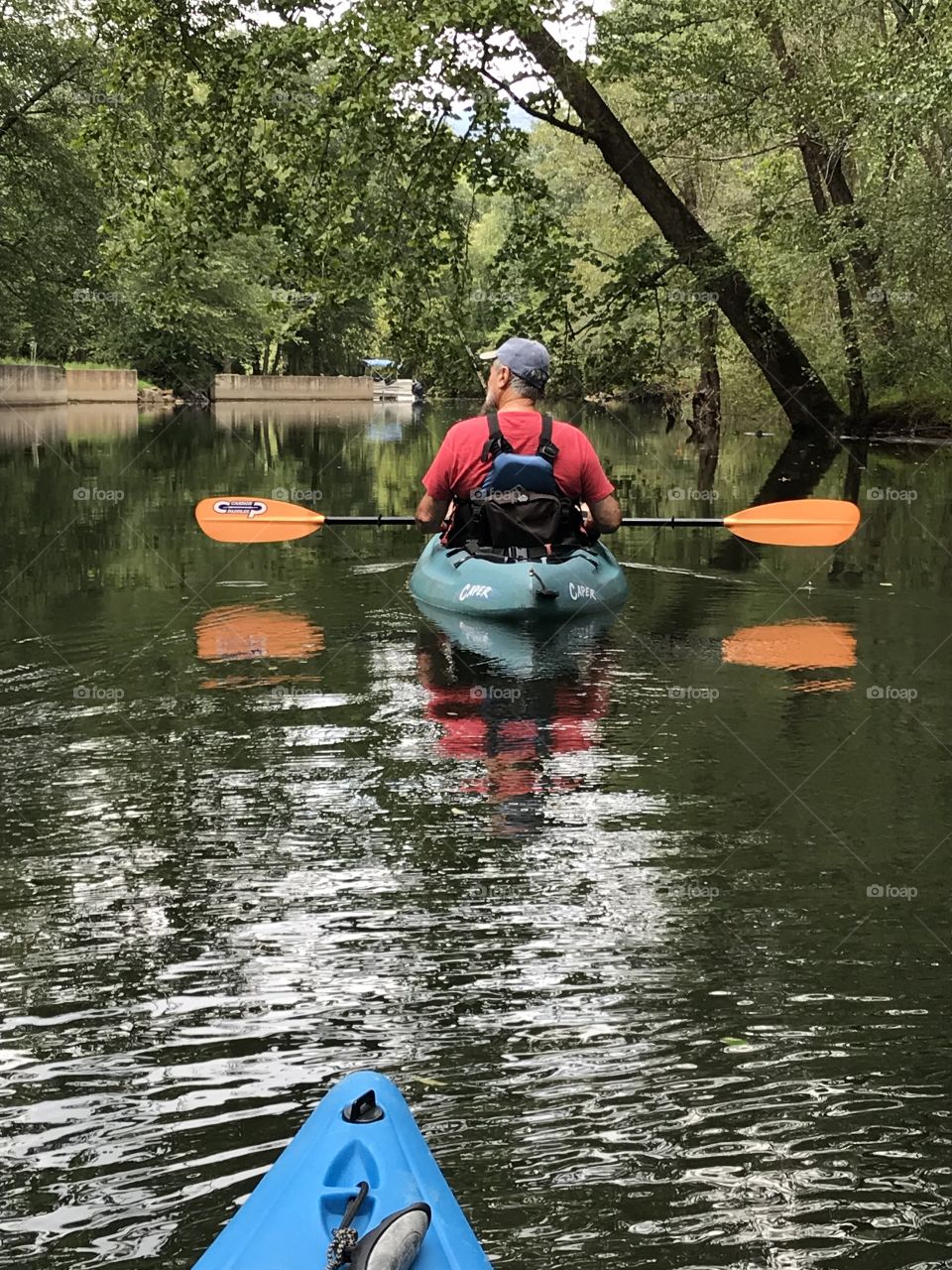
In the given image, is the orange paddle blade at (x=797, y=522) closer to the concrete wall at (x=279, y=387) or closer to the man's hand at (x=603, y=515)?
the man's hand at (x=603, y=515)

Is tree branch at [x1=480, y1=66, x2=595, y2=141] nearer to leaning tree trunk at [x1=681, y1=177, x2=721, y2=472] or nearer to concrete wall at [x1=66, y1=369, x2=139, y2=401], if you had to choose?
leaning tree trunk at [x1=681, y1=177, x2=721, y2=472]

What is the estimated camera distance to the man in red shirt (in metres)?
8.55

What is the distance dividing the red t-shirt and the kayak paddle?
3.07 ft

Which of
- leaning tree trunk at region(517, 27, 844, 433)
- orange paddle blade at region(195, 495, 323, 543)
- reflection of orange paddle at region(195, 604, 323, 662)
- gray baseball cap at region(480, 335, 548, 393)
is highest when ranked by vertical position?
leaning tree trunk at region(517, 27, 844, 433)

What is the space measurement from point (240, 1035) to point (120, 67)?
585 inches

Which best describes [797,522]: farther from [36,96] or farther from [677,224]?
[36,96]

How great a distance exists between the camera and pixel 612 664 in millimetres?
8125

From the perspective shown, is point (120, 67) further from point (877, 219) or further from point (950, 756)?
point (950, 756)

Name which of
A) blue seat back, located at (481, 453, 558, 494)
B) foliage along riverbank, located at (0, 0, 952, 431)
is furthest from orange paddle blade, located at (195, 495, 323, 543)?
foliage along riverbank, located at (0, 0, 952, 431)

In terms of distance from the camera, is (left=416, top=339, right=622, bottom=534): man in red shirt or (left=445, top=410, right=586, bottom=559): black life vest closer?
(left=416, top=339, right=622, bottom=534): man in red shirt

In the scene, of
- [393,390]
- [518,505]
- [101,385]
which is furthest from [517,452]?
[393,390]

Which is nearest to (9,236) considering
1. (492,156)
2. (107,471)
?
(107,471)

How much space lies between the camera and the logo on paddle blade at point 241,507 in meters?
10.3

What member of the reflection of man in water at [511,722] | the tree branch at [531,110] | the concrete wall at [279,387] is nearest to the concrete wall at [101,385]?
the concrete wall at [279,387]
